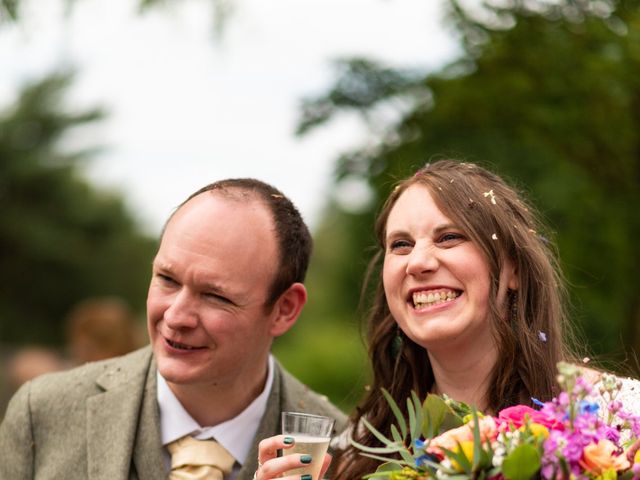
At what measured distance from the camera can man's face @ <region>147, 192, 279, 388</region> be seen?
4.29 m

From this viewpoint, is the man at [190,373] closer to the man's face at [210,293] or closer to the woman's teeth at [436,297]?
the man's face at [210,293]

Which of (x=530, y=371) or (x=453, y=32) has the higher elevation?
(x=453, y=32)

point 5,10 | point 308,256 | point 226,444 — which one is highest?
point 5,10

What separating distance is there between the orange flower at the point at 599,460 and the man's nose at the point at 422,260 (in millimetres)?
1178

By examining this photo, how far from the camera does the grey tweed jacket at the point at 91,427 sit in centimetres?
435

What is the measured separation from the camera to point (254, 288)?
177 inches

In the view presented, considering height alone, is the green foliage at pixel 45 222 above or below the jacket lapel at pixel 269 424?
below

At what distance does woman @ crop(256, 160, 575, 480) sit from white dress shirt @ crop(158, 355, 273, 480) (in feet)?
1.75

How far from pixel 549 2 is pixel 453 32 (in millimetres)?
725

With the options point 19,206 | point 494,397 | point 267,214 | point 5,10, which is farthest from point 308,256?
point 19,206

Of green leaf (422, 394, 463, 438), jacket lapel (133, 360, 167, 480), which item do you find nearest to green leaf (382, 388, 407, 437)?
green leaf (422, 394, 463, 438)

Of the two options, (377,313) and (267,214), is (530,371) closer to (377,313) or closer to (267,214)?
(377,313)

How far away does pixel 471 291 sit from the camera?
386 cm

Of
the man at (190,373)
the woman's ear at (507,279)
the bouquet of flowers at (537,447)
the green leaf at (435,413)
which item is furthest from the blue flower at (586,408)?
the man at (190,373)
